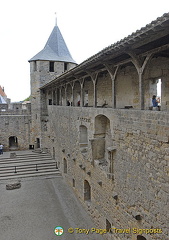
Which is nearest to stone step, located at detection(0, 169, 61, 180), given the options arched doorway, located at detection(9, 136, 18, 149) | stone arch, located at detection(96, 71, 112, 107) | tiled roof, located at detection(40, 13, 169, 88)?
stone arch, located at detection(96, 71, 112, 107)

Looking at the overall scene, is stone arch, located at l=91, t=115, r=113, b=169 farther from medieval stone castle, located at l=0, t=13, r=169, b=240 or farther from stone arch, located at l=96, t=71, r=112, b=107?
stone arch, located at l=96, t=71, r=112, b=107

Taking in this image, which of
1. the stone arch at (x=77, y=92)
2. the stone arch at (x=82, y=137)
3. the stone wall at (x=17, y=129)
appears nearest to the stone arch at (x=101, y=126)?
the stone arch at (x=82, y=137)

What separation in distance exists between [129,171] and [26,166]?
40.1ft

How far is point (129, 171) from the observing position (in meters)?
6.12

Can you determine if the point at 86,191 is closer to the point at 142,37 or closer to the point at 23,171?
the point at 23,171

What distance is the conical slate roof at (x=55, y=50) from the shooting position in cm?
2189

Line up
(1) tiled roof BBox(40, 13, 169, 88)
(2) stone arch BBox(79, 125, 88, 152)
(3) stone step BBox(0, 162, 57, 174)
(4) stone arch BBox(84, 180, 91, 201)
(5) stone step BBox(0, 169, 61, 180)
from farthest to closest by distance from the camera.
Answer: (3) stone step BBox(0, 162, 57, 174) < (5) stone step BBox(0, 169, 61, 180) < (2) stone arch BBox(79, 125, 88, 152) < (4) stone arch BBox(84, 180, 91, 201) < (1) tiled roof BBox(40, 13, 169, 88)

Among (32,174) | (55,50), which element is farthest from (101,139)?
(55,50)

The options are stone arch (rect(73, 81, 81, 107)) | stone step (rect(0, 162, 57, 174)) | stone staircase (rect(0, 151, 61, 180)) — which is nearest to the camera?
stone arch (rect(73, 81, 81, 107))

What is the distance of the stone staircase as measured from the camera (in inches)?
601

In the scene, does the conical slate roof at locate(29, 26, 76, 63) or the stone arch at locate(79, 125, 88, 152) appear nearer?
the stone arch at locate(79, 125, 88, 152)

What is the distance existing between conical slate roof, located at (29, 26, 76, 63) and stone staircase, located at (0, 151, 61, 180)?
985 cm

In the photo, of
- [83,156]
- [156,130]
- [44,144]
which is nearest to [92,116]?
[83,156]

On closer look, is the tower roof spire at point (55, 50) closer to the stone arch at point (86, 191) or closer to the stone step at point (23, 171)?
the stone step at point (23, 171)
